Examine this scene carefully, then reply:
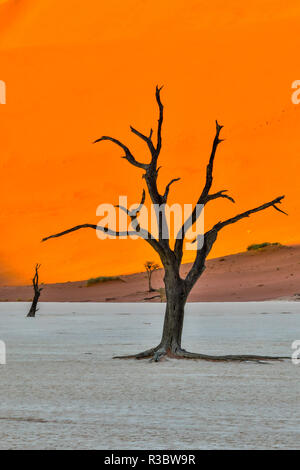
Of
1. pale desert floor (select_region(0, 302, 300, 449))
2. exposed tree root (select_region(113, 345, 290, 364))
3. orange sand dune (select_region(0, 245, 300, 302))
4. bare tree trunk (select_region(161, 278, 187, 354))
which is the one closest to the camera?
pale desert floor (select_region(0, 302, 300, 449))

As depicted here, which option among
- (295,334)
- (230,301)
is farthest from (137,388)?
(230,301)

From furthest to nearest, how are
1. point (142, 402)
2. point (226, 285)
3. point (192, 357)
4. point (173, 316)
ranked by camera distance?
point (226, 285) → point (173, 316) → point (192, 357) → point (142, 402)

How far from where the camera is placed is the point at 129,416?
10742mm

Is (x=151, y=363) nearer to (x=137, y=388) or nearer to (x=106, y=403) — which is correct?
(x=137, y=388)

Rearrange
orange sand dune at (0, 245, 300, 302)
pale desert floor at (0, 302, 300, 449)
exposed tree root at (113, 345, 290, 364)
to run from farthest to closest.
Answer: orange sand dune at (0, 245, 300, 302) < exposed tree root at (113, 345, 290, 364) < pale desert floor at (0, 302, 300, 449)

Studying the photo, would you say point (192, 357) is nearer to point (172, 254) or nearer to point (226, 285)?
point (172, 254)

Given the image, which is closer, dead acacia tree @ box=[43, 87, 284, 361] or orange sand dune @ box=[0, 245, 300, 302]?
dead acacia tree @ box=[43, 87, 284, 361]

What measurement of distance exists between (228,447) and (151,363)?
959cm

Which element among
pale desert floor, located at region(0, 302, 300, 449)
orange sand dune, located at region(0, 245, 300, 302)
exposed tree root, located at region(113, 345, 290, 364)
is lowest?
orange sand dune, located at region(0, 245, 300, 302)

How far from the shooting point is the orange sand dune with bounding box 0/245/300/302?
3701 inches

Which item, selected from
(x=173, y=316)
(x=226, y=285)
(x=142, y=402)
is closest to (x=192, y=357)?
(x=173, y=316)

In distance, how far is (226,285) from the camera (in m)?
101

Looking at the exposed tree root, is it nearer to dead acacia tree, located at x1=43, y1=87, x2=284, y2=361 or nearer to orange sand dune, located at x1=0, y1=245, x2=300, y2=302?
dead acacia tree, located at x1=43, y1=87, x2=284, y2=361

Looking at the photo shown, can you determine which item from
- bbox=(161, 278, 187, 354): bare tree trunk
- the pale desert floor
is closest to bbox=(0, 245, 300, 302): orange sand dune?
bbox=(161, 278, 187, 354): bare tree trunk
